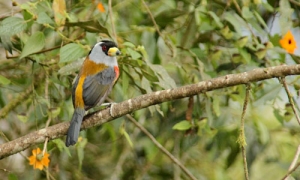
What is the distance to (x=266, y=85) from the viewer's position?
15.8ft

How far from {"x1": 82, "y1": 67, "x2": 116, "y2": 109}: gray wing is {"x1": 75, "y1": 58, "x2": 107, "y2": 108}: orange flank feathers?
24mm

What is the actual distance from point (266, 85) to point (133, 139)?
1.51 meters

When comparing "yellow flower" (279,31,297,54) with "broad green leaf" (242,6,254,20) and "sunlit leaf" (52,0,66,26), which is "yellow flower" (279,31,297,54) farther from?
"sunlit leaf" (52,0,66,26)

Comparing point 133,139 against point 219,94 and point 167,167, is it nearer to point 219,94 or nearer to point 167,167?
point 167,167

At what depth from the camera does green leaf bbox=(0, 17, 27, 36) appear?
4.03 m

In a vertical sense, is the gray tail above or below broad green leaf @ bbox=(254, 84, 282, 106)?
above

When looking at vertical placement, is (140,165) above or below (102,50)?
below

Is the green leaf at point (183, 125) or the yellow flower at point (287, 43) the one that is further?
the yellow flower at point (287, 43)

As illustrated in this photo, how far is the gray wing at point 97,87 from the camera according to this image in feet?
14.1

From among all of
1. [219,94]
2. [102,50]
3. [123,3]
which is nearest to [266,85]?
[219,94]

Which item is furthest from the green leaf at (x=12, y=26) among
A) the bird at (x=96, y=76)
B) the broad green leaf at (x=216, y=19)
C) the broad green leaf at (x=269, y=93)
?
the broad green leaf at (x=269, y=93)

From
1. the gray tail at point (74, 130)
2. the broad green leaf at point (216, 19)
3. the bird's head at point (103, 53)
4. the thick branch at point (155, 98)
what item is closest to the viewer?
the thick branch at point (155, 98)

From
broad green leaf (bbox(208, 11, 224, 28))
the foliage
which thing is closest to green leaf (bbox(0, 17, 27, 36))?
the foliage

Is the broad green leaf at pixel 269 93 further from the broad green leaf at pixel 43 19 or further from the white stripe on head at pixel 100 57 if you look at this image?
the broad green leaf at pixel 43 19
